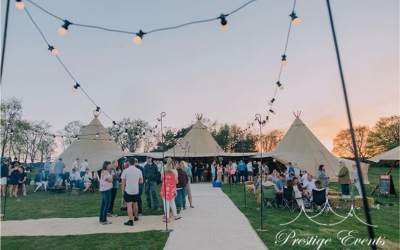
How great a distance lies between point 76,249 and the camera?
450 centimetres

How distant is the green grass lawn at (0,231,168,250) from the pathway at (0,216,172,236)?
0.35m

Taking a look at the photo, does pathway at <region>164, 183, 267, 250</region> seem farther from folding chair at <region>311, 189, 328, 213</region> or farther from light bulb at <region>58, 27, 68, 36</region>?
light bulb at <region>58, 27, 68, 36</region>

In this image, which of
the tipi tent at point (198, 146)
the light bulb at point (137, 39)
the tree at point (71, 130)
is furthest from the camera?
the tree at point (71, 130)

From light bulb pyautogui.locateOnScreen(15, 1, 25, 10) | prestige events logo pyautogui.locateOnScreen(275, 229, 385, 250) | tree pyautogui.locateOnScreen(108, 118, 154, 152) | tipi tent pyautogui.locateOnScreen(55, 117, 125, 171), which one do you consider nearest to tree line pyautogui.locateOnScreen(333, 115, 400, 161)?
tree pyautogui.locateOnScreen(108, 118, 154, 152)

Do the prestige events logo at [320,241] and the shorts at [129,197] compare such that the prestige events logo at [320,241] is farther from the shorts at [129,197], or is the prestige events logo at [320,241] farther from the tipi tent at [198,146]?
the tipi tent at [198,146]

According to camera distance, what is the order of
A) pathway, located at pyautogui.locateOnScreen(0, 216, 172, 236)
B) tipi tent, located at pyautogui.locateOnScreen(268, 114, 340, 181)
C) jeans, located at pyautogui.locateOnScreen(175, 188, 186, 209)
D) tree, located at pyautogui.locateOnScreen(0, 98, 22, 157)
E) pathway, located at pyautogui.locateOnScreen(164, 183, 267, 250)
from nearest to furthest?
pathway, located at pyautogui.locateOnScreen(164, 183, 267, 250)
pathway, located at pyautogui.locateOnScreen(0, 216, 172, 236)
jeans, located at pyautogui.locateOnScreen(175, 188, 186, 209)
tipi tent, located at pyautogui.locateOnScreen(268, 114, 340, 181)
tree, located at pyautogui.locateOnScreen(0, 98, 22, 157)

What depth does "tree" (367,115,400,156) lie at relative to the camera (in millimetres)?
37531

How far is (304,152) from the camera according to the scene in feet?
63.9

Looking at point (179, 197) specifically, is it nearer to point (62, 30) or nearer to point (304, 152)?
point (62, 30)

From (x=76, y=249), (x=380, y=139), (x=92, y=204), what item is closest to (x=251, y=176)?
(x=92, y=204)

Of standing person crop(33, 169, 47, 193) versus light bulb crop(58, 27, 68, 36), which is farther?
standing person crop(33, 169, 47, 193)

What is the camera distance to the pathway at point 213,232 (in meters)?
4.56

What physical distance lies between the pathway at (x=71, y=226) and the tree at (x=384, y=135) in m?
40.9

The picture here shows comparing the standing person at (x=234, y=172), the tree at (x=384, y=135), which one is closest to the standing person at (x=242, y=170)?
the standing person at (x=234, y=172)
